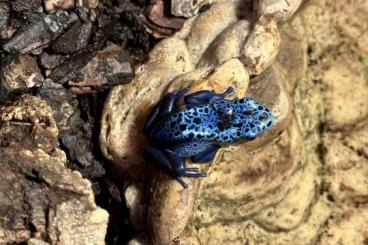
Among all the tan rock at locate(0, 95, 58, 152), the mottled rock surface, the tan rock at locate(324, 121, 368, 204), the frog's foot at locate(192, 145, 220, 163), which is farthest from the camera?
the tan rock at locate(324, 121, 368, 204)

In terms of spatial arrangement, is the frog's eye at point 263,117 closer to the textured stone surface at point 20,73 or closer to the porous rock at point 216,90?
the porous rock at point 216,90

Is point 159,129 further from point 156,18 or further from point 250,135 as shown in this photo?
point 156,18

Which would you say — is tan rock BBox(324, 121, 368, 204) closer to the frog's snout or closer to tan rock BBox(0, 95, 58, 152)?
the frog's snout

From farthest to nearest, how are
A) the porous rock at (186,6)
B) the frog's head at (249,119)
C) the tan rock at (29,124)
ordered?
the porous rock at (186,6) < the frog's head at (249,119) < the tan rock at (29,124)

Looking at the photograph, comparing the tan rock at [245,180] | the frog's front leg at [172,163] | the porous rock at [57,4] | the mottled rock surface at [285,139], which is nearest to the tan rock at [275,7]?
the mottled rock surface at [285,139]

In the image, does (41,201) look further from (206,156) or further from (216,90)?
(216,90)

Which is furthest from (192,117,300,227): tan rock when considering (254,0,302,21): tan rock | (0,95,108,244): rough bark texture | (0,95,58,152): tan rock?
(0,95,58,152): tan rock

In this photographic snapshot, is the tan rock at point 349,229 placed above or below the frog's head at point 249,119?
below

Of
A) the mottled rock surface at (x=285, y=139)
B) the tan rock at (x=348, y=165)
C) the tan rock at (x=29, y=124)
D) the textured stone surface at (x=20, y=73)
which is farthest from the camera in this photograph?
the tan rock at (x=348, y=165)
